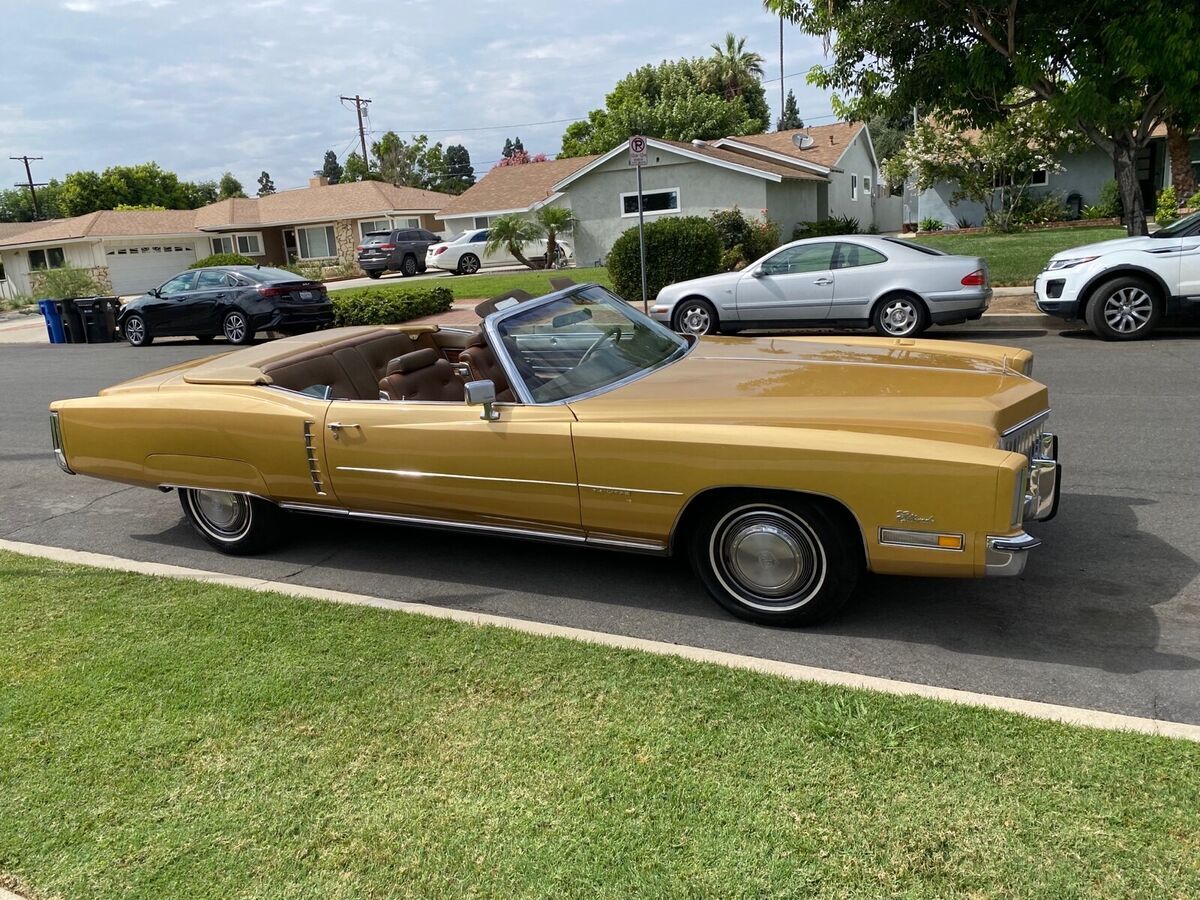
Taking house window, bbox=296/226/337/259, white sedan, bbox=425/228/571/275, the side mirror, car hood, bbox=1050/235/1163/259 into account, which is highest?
house window, bbox=296/226/337/259

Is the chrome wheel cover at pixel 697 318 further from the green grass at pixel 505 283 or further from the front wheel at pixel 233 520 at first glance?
the front wheel at pixel 233 520

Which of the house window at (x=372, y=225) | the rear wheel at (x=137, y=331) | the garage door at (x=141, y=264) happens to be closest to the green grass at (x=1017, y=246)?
the rear wheel at (x=137, y=331)

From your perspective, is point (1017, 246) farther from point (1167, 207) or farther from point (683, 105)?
point (683, 105)

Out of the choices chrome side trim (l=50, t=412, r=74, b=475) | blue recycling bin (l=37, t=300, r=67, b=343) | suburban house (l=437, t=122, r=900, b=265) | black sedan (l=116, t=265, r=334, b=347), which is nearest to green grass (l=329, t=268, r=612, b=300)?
suburban house (l=437, t=122, r=900, b=265)

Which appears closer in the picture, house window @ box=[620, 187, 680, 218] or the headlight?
the headlight

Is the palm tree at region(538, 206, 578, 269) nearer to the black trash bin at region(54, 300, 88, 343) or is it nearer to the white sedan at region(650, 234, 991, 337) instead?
the black trash bin at region(54, 300, 88, 343)

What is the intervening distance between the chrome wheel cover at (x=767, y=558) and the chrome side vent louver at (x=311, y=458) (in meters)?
2.15

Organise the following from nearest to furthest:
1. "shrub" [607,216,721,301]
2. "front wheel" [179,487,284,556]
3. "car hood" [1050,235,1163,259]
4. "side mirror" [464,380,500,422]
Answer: "side mirror" [464,380,500,422] → "front wheel" [179,487,284,556] → "car hood" [1050,235,1163,259] → "shrub" [607,216,721,301]

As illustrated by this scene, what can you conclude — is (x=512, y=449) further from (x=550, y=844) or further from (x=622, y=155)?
(x=622, y=155)

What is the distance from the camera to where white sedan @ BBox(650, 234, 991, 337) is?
12.1 m

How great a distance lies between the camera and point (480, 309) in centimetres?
495

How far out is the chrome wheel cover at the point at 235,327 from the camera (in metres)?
17.7

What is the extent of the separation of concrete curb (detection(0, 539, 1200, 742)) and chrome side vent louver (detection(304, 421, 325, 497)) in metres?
0.56

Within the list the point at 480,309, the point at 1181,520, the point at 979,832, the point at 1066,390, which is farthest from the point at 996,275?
the point at 979,832
